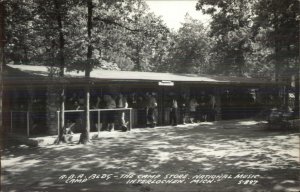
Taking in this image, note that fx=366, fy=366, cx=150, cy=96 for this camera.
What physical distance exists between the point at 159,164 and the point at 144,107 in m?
10.7

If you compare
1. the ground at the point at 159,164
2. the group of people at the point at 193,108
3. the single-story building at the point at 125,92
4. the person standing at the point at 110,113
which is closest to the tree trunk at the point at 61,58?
the single-story building at the point at 125,92

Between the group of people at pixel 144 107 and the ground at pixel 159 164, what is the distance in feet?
5.82

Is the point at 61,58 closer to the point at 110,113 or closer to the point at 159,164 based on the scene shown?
the point at 110,113

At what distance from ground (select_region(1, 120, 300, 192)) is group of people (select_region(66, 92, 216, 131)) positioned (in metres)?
1.77

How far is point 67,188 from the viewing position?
905 cm

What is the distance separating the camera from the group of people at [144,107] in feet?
62.1

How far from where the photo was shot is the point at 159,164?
11.5 m

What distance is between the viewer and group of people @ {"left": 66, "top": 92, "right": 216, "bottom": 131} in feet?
62.1

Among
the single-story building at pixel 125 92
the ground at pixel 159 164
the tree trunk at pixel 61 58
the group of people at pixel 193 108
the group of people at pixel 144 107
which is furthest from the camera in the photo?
the group of people at pixel 193 108

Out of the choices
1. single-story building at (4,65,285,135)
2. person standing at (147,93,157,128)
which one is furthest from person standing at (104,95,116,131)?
person standing at (147,93,157,128)

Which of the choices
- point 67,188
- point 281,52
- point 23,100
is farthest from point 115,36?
point 281,52

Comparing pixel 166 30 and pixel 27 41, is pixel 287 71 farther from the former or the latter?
pixel 27 41

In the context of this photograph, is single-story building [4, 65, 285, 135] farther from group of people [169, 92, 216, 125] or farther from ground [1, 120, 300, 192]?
ground [1, 120, 300, 192]

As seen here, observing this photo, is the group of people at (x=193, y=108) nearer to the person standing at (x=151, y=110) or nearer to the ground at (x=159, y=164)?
the person standing at (x=151, y=110)
